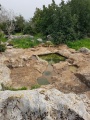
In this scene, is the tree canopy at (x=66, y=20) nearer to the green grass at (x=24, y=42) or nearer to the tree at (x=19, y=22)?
the green grass at (x=24, y=42)

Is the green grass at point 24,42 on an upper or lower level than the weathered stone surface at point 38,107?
lower

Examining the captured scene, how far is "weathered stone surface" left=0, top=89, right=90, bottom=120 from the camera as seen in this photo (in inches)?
319

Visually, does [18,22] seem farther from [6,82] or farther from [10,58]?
[6,82]

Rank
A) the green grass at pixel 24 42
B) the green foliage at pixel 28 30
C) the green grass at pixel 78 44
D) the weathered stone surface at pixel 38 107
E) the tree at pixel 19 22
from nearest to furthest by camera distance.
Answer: the weathered stone surface at pixel 38 107 < the green grass at pixel 78 44 < the green grass at pixel 24 42 < the green foliage at pixel 28 30 < the tree at pixel 19 22

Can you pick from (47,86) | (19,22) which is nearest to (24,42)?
(19,22)

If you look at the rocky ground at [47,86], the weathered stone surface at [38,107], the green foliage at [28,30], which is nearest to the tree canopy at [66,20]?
the rocky ground at [47,86]

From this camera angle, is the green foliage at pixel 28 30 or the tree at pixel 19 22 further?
the tree at pixel 19 22

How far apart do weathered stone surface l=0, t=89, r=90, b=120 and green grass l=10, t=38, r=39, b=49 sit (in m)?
17.1

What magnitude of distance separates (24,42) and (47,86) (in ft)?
40.1

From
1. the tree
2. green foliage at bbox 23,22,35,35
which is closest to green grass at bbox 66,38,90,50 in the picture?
green foliage at bbox 23,22,35,35

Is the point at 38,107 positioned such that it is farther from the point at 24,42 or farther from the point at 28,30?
the point at 28,30

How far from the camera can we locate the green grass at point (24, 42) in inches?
1019

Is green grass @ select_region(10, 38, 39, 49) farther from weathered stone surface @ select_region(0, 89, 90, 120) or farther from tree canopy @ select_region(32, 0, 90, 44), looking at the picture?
weathered stone surface @ select_region(0, 89, 90, 120)

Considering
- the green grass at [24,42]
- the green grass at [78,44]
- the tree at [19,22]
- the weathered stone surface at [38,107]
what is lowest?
the green grass at [78,44]
